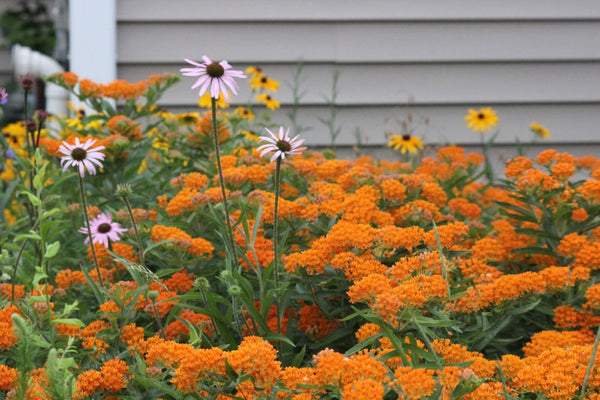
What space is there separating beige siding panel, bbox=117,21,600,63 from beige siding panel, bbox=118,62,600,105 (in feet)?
0.19

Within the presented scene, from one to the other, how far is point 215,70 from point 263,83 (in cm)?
243

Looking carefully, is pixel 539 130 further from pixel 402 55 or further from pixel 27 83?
pixel 27 83

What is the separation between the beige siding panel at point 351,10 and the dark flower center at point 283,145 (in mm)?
2636

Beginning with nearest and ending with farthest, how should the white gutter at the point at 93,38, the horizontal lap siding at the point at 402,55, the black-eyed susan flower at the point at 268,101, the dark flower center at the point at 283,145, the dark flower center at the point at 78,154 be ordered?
the dark flower center at the point at 283,145, the dark flower center at the point at 78,154, the white gutter at the point at 93,38, the black-eyed susan flower at the point at 268,101, the horizontal lap siding at the point at 402,55

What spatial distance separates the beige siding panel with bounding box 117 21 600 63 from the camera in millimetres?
3891

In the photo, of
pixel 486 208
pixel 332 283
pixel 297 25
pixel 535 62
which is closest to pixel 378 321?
pixel 332 283

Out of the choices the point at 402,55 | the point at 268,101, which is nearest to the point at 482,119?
the point at 402,55

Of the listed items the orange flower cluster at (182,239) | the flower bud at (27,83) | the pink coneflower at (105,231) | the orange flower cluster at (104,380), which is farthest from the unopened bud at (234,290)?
the flower bud at (27,83)

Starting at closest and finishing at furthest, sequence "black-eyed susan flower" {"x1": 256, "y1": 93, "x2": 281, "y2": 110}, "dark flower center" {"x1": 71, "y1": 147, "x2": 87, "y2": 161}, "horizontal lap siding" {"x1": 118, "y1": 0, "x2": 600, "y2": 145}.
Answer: "dark flower center" {"x1": 71, "y1": 147, "x2": 87, "y2": 161} → "black-eyed susan flower" {"x1": 256, "y1": 93, "x2": 281, "y2": 110} → "horizontal lap siding" {"x1": 118, "y1": 0, "x2": 600, "y2": 145}

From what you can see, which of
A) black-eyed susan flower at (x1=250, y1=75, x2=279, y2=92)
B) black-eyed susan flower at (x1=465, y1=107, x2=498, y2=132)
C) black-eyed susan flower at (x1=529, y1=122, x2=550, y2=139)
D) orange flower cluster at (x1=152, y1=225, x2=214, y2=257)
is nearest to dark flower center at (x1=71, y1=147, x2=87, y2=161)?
orange flower cluster at (x1=152, y1=225, x2=214, y2=257)

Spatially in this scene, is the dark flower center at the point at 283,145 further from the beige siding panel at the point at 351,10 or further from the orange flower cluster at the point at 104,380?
the beige siding panel at the point at 351,10

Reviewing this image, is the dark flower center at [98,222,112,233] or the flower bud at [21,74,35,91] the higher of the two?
the flower bud at [21,74,35,91]

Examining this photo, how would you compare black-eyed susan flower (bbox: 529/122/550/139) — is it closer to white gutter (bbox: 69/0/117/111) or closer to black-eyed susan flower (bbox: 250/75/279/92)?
black-eyed susan flower (bbox: 250/75/279/92)

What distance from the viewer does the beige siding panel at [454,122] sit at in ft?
13.4
